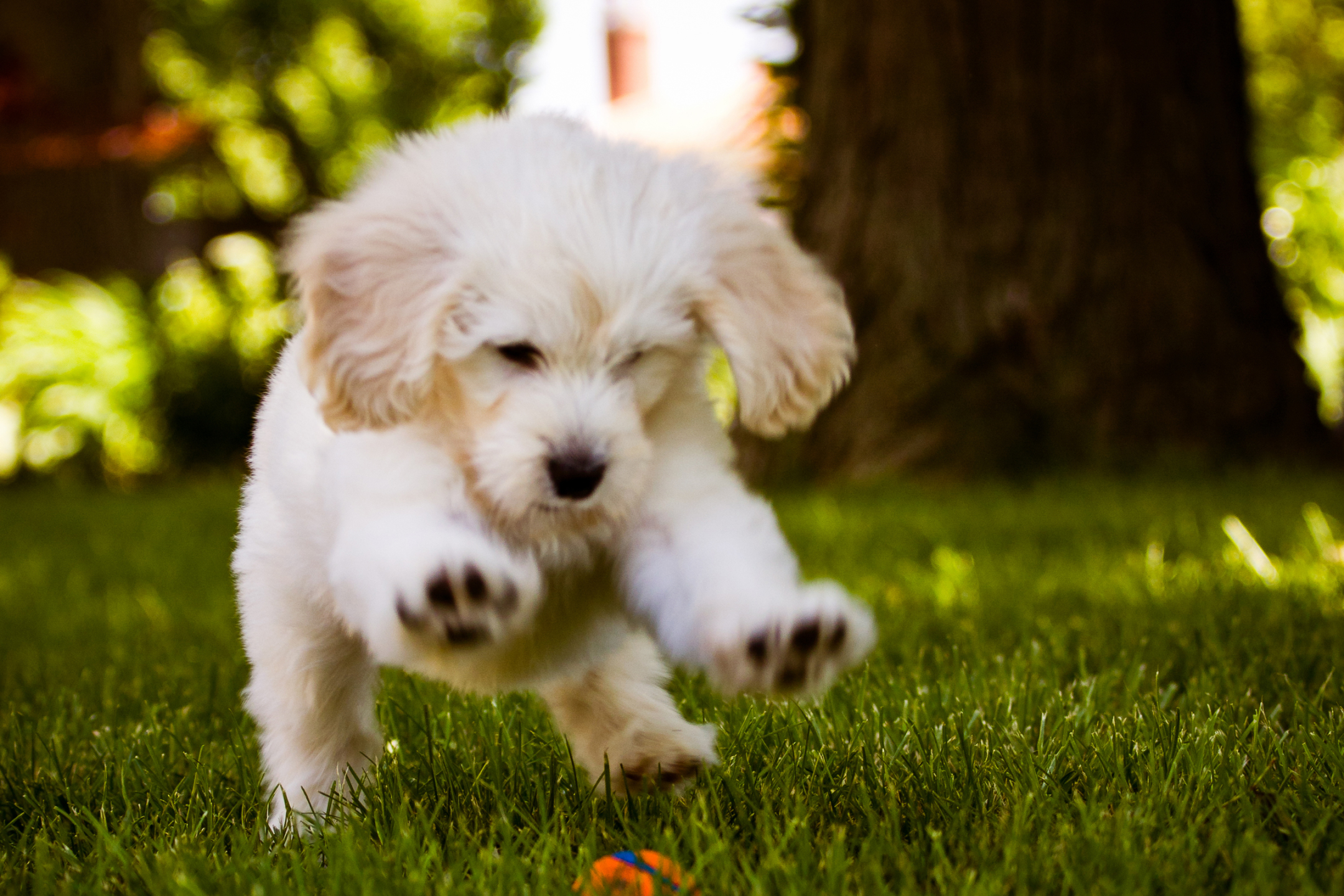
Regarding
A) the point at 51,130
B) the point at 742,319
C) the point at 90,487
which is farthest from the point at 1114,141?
the point at 51,130

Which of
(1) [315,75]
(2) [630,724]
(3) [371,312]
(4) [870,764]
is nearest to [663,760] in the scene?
(2) [630,724]

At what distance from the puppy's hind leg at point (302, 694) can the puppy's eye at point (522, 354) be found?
67cm

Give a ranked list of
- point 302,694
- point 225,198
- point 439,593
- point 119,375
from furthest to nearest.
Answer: point 225,198
point 119,375
point 302,694
point 439,593

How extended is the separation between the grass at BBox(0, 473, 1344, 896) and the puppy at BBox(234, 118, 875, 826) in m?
0.21

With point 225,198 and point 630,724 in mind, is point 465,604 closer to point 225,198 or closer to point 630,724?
point 630,724

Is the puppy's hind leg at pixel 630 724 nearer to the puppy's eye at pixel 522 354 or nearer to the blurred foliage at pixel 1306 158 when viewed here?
the puppy's eye at pixel 522 354

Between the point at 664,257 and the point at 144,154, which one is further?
the point at 144,154

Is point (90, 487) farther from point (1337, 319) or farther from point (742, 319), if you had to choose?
point (1337, 319)

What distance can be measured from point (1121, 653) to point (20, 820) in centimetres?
244

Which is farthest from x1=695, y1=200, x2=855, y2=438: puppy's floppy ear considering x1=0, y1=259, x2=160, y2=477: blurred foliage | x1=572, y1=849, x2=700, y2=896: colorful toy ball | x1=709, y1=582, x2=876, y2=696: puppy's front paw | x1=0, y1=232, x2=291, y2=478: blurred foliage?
x1=0, y1=259, x2=160, y2=477: blurred foliage

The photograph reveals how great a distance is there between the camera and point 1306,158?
1584 centimetres

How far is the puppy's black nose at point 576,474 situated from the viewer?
1856 mm

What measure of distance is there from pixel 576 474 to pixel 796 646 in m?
0.42

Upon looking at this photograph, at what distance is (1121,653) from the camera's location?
10.3 ft
